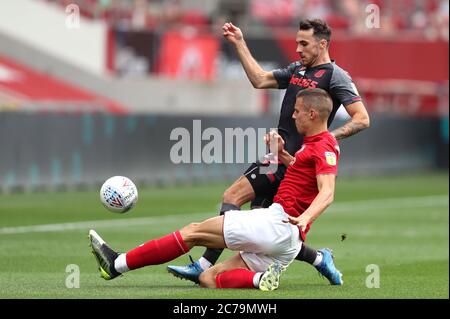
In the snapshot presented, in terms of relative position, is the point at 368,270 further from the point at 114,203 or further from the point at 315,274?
the point at 114,203

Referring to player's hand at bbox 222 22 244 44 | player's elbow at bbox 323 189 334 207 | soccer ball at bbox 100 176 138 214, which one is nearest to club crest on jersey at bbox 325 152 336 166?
player's elbow at bbox 323 189 334 207

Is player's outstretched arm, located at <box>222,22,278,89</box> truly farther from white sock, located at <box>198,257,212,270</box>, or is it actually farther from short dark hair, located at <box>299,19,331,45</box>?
white sock, located at <box>198,257,212,270</box>

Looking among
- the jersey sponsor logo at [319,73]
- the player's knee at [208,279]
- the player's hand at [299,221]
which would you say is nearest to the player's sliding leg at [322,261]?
the player's knee at [208,279]

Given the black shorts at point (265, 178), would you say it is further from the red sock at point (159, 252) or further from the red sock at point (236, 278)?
the red sock at point (159, 252)

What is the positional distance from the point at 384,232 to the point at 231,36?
7.09 m

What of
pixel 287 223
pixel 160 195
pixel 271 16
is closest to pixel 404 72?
pixel 271 16

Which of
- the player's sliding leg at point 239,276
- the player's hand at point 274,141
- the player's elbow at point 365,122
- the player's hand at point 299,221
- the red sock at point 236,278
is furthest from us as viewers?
the player's elbow at point 365,122

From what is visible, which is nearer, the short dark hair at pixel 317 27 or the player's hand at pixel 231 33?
the short dark hair at pixel 317 27

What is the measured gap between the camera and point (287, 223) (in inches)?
446

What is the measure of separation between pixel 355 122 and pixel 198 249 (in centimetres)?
458

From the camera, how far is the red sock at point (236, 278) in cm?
1162

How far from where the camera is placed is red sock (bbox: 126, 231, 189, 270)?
447 inches

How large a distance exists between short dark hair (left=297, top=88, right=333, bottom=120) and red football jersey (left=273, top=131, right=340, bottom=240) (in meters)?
0.22
